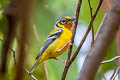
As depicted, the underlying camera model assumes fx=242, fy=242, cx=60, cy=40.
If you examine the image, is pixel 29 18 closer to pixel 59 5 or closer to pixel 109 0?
pixel 109 0

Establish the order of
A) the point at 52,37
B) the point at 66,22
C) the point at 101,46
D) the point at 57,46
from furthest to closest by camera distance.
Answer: the point at 66,22 < the point at 52,37 < the point at 57,46 < the point at 101,46

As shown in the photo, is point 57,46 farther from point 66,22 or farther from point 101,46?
point 101,46

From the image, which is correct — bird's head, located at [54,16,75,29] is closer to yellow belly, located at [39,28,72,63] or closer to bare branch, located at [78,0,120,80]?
yellow belly, located at [39,28,72,63]

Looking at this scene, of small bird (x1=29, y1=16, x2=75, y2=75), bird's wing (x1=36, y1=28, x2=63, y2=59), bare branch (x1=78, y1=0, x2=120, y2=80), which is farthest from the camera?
bird's wing (x1=36, y1=28, x2=63, y2=59)

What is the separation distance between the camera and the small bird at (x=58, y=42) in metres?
2.71

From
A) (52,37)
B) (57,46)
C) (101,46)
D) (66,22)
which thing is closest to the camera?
(101,46)

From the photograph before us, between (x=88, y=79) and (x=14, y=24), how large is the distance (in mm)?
143

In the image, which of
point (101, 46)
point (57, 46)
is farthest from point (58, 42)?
point (101, 46)

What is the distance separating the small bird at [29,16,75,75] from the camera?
8.88ft

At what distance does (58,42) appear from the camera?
9.61ft

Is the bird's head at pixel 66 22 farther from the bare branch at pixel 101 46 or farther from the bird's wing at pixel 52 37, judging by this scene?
the bare branch at pixel 101 46

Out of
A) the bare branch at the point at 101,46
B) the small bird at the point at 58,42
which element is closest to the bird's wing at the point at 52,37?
the small bird at the point at 58,42

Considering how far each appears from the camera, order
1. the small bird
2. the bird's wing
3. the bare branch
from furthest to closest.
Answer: the bird's wing, the small bird, the bare branch

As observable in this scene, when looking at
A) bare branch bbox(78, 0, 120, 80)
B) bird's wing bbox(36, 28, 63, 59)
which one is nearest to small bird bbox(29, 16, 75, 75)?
bird's wing bbox(36, 28, 63, 59)
